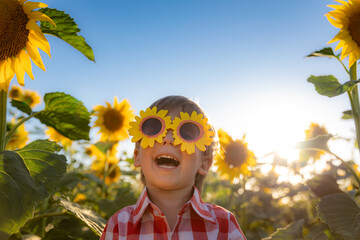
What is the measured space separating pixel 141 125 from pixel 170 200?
37cm

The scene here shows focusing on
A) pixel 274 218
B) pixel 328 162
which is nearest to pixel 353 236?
pixel 328 162

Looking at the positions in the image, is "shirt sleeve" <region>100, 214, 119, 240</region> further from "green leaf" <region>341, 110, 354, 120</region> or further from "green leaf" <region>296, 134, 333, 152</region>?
"green leaf" <region>341, 110, 354, 120</region>

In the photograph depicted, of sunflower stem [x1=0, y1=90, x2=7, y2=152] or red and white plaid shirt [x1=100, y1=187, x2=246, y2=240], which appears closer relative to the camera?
red and white plaid shirt [x1=100, y1=187, x2=246, y2=240]

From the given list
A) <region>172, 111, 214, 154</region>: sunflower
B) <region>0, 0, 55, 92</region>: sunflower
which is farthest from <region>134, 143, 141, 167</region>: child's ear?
<region>0, 0, 55, 92</region>: sunflower

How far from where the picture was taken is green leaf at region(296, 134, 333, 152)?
1878mm

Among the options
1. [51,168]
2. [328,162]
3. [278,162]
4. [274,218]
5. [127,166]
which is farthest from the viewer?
[127,166]

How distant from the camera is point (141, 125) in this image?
1.62m

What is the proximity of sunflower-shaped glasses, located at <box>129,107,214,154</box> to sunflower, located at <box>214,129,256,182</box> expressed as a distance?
1.44 m

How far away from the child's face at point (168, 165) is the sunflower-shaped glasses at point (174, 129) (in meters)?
0.04

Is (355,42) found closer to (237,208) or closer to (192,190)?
(192,190)

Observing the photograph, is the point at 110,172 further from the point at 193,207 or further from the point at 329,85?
the point at 329,85

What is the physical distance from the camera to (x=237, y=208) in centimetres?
313

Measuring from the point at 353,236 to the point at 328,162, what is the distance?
165 centimetres

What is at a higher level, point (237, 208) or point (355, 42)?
point (355, 42)
